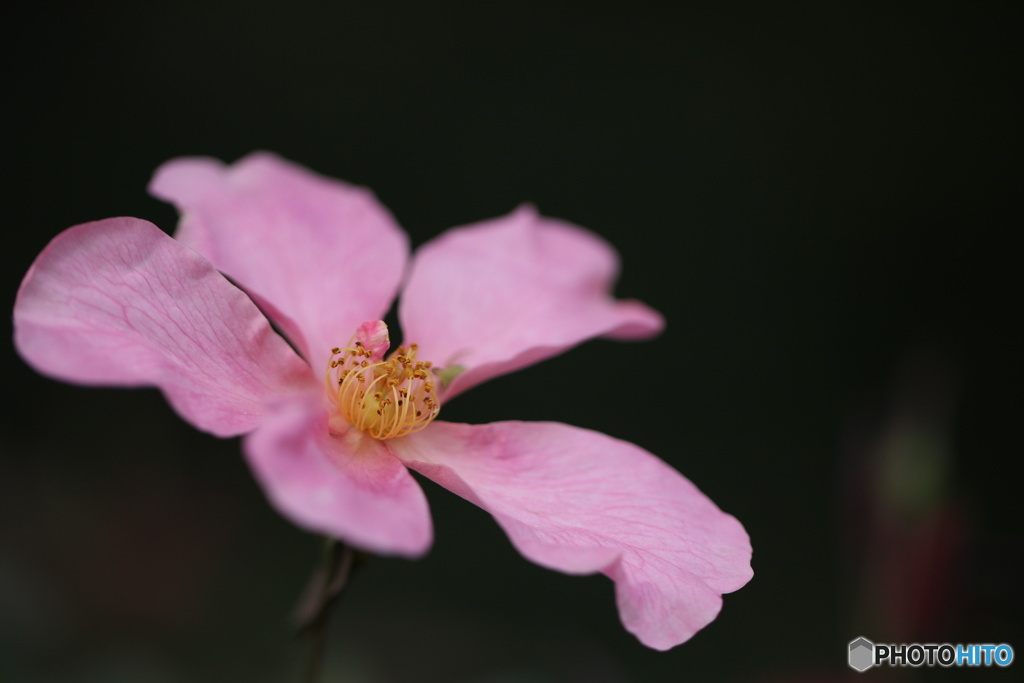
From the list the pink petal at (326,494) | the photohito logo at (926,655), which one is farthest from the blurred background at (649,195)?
the pink petal at (326,494)

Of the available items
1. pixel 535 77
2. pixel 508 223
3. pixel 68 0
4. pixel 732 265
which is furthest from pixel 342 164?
pixel 508 223

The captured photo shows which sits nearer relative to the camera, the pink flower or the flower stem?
the pink flower

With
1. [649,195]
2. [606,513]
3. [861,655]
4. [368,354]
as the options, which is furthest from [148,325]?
[649,195]

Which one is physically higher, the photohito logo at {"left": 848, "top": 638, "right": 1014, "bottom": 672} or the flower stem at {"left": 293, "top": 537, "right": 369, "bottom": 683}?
the flower stem at {"left": 293, "top": 537, "right": 369, "bottom": 683}

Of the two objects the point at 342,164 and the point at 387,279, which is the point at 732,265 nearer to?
the point at 342,164

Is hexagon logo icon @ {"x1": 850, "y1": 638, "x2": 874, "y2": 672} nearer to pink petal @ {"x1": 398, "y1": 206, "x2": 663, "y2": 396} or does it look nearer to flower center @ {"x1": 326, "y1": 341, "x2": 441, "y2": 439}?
pink petal @ {"x1": 398, "y1": 206, "x2": 663, "y2": 396}

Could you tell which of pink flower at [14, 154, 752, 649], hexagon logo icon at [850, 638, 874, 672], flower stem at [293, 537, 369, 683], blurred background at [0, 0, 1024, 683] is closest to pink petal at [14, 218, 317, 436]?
pink flower at [14, 154, 752, 649]

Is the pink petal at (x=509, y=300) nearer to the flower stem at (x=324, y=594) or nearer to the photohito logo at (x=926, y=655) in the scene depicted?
the flower stem at (x=324, y=594)
